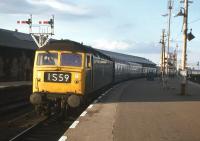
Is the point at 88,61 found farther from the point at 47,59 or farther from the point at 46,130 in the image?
the point at 46,130

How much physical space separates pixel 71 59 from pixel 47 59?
918 mm

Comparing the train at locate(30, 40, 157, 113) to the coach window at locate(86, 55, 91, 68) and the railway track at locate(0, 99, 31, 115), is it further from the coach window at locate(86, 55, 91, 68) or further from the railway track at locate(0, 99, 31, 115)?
the railway track at locate(0, 99, 31, 115)

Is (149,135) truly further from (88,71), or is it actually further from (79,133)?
(88,71)

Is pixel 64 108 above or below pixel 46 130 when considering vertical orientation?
above

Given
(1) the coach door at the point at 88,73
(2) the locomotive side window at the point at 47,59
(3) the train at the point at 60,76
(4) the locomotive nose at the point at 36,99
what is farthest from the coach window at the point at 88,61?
(4) the locomotive nose at the point at 36,99

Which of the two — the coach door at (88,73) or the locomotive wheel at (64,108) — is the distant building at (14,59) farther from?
the locomotive wheel at (64,108)

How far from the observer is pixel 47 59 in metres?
18.8

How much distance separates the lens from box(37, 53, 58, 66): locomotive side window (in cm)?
1867

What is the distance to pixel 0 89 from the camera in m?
22.4

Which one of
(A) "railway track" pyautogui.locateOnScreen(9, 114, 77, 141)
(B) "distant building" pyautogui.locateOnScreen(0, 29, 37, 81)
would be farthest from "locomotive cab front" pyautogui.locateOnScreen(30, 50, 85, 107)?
(B) "distant building" pyautogui.locateOnScreen(0, 29, 37, 81)

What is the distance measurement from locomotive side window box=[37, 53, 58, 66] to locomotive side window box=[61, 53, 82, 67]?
0.92ft

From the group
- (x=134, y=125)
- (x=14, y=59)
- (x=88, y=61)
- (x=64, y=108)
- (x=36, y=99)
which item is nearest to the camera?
(x=134, y=125)

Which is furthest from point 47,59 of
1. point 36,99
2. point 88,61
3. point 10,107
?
point 10,107

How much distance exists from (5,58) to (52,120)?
20907 millimetres
